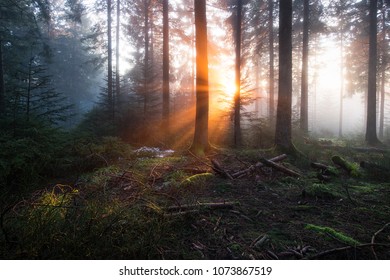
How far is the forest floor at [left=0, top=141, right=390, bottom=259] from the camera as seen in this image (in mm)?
2669

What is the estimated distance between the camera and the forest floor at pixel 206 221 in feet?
8.76

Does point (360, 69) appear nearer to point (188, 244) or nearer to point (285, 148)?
point (285, 148)

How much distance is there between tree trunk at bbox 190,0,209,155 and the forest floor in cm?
353

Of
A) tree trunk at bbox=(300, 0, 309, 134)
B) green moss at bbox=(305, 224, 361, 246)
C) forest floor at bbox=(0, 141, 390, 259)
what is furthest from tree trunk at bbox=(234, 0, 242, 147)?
green moss at bbox=(305, 224, 361, 246)

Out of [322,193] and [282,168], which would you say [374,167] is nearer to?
[282,168]

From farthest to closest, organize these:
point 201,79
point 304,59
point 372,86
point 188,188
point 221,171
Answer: point 304,59
point 372,86
point 201,79
point 221,171
point 188,188

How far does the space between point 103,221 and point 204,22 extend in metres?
8.81

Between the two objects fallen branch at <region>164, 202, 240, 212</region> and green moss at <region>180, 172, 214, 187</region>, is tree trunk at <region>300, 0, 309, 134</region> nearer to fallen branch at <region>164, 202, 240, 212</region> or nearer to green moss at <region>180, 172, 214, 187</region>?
green moss at <region>180, 172, 214, 187</region>

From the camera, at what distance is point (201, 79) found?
9.55m

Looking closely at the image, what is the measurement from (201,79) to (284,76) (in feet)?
11.6

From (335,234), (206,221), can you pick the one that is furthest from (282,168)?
(206,221)

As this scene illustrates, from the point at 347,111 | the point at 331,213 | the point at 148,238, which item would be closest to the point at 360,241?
the point at 331,213

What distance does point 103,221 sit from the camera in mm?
2922

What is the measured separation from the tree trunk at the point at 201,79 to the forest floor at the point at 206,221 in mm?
3525
